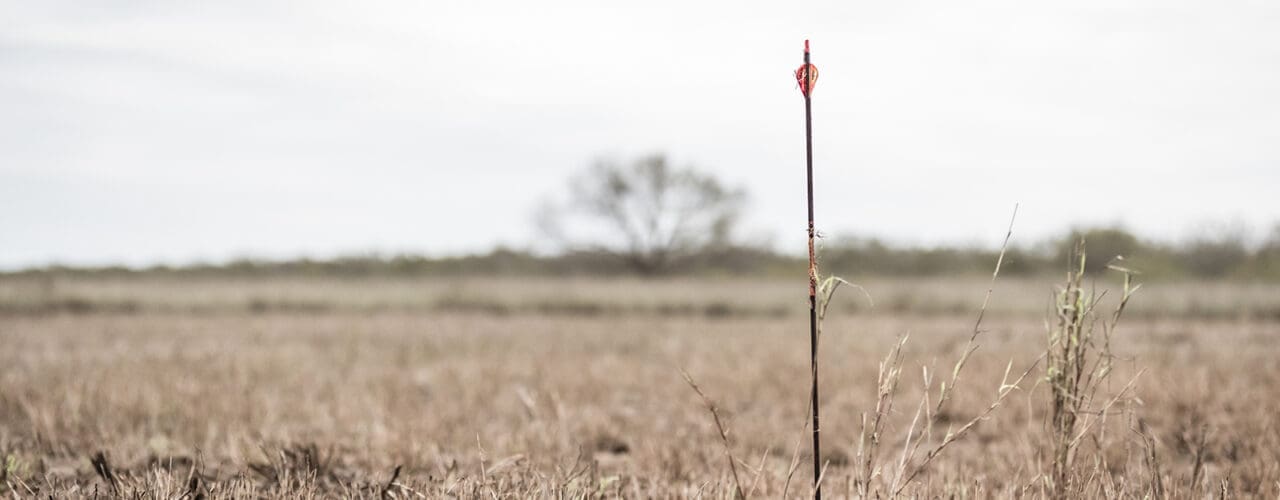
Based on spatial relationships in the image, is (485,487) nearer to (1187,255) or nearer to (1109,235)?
(1109,235)

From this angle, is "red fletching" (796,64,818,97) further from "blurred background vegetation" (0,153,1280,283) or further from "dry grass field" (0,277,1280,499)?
"blurred background vegetation" (0,153,1280,283)

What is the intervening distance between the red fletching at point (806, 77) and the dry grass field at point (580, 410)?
105 centimetres

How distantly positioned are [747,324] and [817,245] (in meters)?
12.6

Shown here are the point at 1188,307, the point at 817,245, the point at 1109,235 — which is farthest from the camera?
the point at 1109,235

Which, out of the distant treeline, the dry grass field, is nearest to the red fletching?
the dry grass field

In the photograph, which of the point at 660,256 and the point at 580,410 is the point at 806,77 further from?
the point at 660,256

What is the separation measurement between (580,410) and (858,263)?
29.9 m

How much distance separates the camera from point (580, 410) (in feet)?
Result: 18.9

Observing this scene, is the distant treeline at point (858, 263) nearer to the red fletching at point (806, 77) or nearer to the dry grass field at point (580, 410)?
the dry grass field at point (580, 410)

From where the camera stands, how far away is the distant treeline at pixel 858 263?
2742 cm

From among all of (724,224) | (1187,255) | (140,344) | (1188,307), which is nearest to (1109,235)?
(1187,255)

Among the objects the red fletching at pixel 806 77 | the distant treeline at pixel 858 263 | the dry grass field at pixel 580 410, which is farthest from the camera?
the distant treeline at pixel 858 263

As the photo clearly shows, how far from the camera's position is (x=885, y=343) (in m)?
10.4

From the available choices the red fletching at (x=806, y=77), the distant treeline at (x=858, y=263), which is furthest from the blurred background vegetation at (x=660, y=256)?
the red fletching at (x=806, y=77)
